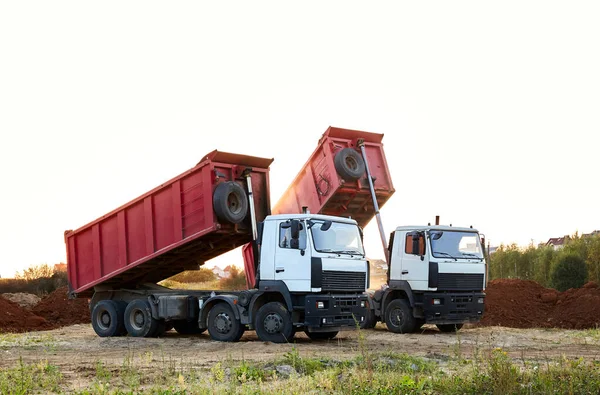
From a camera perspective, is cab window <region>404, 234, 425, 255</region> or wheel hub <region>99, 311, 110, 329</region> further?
wheel hub <region>99, 311, 110, 329</region>

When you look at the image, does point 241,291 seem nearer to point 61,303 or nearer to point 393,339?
point 393,339

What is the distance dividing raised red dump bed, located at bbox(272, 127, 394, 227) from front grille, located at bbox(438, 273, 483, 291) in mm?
2949

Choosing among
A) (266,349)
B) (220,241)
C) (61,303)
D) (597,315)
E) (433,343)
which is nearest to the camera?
(266,349)

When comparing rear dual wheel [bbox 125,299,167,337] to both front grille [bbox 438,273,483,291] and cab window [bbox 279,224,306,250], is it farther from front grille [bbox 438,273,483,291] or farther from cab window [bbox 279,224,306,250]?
front grille [bbox 438,273,483,291]

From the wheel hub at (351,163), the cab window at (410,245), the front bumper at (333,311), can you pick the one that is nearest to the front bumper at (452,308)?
the cab window at (410,245)

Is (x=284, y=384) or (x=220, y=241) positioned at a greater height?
(x=220, y=241)

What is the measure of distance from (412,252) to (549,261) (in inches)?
604

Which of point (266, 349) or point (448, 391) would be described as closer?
point (448, 391)

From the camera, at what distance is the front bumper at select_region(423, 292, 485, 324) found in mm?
18750

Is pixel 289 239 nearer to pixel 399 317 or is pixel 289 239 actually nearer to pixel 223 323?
pixel 223 323

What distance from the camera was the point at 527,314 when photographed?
24766 mm

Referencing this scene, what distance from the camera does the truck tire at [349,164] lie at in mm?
19250

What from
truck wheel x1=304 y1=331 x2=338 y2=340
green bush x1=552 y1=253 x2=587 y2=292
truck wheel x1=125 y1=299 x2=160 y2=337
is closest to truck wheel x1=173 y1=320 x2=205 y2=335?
truck wheel x1=125 y1=299 x2=160 y2=337

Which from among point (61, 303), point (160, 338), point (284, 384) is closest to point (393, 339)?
point (160, 338)
